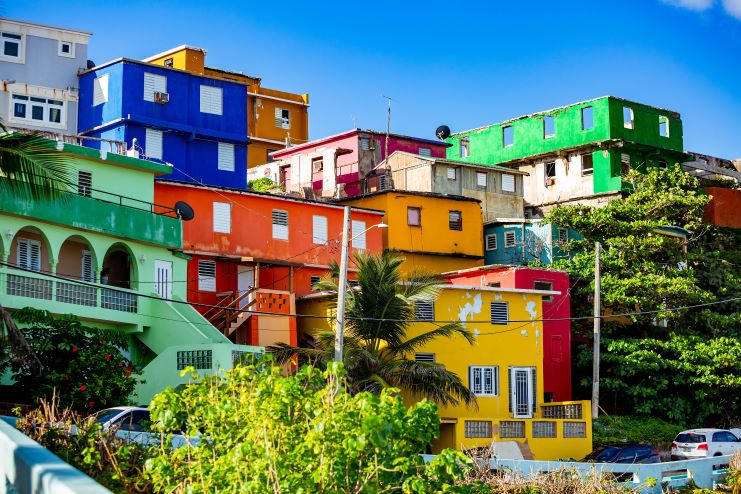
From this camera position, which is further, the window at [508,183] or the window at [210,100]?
the window at [508,183]

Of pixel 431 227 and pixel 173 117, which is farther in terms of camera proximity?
pixel 431 227

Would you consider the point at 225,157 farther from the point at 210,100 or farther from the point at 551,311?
the point at 551,311

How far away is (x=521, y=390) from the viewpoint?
46.6 metres

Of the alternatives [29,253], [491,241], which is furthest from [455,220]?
[29,253]

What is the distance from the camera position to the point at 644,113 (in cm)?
6925

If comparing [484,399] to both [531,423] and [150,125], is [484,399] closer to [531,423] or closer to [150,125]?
[531,423]

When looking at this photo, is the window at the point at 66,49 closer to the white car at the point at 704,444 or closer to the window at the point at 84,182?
the window at the point at 84,182

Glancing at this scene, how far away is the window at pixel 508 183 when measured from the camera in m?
65.6

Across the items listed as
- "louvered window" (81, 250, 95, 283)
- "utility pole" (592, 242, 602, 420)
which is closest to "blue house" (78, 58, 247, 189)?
"louvered window" (81, 250, 95, 283)

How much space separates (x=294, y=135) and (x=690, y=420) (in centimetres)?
3952

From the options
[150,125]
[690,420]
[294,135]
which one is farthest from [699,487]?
[294,135]

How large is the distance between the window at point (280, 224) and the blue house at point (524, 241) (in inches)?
525

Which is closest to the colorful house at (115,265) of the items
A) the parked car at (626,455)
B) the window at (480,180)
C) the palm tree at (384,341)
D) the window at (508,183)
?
the palm tree at (384,341)

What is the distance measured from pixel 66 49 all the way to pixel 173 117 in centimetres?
1020
